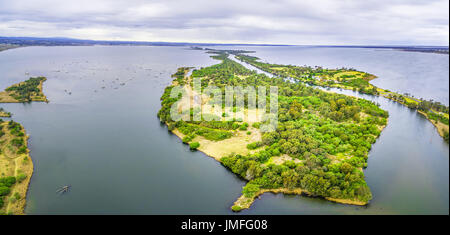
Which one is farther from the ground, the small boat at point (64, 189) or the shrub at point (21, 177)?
the shrub at point (21, 177)

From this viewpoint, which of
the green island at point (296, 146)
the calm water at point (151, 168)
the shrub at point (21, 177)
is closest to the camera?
the calm water at point (151, 168)

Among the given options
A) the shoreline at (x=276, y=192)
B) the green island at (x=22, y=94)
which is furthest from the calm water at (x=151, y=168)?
the green island at (x=22, y=94)

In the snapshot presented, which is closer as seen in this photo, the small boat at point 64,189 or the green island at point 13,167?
the green island at point 13,167

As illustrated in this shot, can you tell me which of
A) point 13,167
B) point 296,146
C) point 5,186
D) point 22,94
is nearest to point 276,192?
point 296,146

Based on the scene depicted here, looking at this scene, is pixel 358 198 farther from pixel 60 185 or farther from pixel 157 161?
pixel 60 185

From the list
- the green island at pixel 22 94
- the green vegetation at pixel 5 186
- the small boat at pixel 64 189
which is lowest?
the small boat at pixel 64 189

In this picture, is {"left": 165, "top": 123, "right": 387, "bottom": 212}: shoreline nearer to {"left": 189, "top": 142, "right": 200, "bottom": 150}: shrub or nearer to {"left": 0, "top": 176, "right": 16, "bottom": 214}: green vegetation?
{"left": 189, "top": 142, "right": 200, "bottom": 150}: shrub

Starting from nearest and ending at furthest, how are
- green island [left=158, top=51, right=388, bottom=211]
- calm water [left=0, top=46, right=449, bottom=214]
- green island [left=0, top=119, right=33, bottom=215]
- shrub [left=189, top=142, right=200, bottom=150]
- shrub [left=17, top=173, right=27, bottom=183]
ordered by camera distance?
calm water [left=0, top=46, right=449, bottom=214]
green island [left=0, top=119, right=33, bottom=215]
green island [left=158, top=51, right=388, bottom=211]
shrub [left=17, top=173, right=27, bottom=183]
shrub [left=189, top=142, right=200, bottom=150]

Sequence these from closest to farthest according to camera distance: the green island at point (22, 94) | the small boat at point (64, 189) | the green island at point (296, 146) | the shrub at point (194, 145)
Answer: the green island at point (296, 146) < the small boat at point (64, 189) < the shrub at point (194, 145) < the green island at point (22, 94)

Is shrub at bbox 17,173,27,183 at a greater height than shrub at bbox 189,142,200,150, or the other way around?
shrub at bbox 189,142,200,150

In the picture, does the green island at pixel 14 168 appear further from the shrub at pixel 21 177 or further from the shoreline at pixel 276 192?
the shoreline at pixel 276 192

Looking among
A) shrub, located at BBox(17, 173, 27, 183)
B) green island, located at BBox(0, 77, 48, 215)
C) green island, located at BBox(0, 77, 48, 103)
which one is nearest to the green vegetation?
green island, located at BBox(0, 77, 48, 215)
